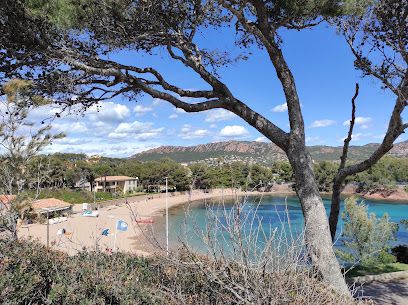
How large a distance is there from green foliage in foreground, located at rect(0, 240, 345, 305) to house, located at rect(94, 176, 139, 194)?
185 feet

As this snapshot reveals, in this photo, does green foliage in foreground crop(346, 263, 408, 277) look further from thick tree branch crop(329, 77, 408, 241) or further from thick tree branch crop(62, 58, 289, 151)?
thick tree branch crop(62, 58, 289, 151)

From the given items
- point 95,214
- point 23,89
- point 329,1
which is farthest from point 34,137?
point 95,214

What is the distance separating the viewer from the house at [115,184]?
2334 inches

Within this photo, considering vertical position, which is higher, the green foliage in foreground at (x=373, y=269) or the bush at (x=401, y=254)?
the green foliage in foreground at (x=373, y=269)

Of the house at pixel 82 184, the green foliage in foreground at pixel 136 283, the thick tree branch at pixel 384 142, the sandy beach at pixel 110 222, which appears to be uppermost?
the thick tree branch at pixel 384 142

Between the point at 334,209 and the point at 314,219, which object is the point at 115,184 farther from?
the point at 314,219

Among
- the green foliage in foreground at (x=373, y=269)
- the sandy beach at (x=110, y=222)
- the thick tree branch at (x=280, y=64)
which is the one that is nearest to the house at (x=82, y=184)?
the sandy beach at (x=110, y=222)

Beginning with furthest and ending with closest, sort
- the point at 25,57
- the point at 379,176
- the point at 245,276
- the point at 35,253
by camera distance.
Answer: the point at 379,176
the point at 25,57
the point at 35,253
the point at 245,276

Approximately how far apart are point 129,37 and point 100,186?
59397mm

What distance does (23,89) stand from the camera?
461cm

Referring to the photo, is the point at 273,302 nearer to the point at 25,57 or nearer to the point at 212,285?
the point at 212,285

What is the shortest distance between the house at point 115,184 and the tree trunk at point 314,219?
56.0m

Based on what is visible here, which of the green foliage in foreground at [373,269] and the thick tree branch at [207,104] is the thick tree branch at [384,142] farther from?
the green foliage in foreground at [373,269]

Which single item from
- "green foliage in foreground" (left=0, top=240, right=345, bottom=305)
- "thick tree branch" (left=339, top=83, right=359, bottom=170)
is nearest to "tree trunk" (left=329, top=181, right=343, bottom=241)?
"thick tree branch" (left=339, top=83, right=359, bottom=170)
